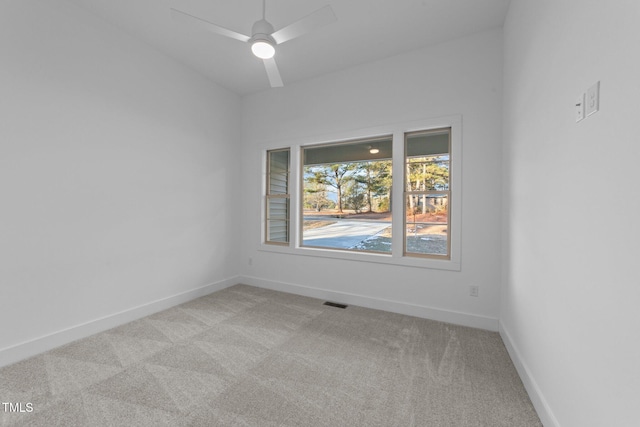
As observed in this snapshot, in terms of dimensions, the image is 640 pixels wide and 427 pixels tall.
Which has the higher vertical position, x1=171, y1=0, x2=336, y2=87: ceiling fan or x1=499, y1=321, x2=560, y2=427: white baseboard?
x1=171, y1=0, x2=336, y2=87: ceiling fan

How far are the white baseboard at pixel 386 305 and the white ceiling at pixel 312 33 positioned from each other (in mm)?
3036

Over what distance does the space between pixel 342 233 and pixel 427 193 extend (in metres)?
1.49

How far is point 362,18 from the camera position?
8.87 ft

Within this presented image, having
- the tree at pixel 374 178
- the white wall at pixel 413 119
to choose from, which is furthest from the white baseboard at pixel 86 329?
the tree at pixel 374 178

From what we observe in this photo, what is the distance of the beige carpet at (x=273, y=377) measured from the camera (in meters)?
1.66

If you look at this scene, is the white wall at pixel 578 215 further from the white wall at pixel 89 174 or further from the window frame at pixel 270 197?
the white wall at pixel 89 174

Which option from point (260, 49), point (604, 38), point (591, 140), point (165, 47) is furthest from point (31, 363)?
point (604, 38)

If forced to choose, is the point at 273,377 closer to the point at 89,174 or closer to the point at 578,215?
the point at 578,215

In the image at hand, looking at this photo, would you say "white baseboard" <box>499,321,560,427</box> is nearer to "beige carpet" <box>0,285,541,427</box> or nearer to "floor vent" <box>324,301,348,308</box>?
"beige carpet" <box>0,285,541,427</box>

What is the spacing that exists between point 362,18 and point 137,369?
371 cm

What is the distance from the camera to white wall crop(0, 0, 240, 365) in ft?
7.23

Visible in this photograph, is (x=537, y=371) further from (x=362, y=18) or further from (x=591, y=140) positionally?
(x=362, y=18)

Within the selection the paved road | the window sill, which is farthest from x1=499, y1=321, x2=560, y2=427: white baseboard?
the paved road

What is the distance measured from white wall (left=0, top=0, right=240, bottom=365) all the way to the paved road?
1595 millimetres
